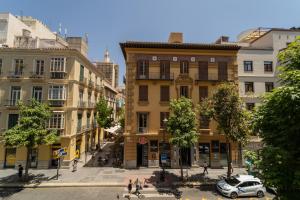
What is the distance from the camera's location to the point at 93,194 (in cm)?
1856

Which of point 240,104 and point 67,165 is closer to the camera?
point 240,104

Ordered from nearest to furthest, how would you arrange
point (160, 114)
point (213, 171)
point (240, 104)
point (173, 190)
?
point (173, 190)
point (240, 104)
point (213, 171)
point (160, 114)

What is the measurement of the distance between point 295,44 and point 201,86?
1874 cm

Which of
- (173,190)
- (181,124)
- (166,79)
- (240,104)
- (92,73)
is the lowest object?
(173,190)

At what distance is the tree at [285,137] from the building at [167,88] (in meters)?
18.1

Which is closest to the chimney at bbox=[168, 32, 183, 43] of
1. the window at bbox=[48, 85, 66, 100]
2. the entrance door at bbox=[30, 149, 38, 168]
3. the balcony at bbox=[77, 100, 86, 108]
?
the balcony at bbox=[77, 100, 86, 108]

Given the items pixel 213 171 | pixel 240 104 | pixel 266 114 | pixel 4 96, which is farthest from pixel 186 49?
pixel 4 96

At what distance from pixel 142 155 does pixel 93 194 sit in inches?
401

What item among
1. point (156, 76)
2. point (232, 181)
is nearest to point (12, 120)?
point (156, 76)

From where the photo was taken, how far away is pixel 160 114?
1086 inches

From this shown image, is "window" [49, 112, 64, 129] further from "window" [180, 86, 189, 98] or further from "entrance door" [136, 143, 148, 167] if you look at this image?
"window" [180, 86, 189, 98]

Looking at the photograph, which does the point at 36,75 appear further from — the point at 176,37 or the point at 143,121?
the point at 176,37

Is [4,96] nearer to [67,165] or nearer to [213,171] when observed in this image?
[67,165]

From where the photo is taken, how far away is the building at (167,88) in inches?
1073
